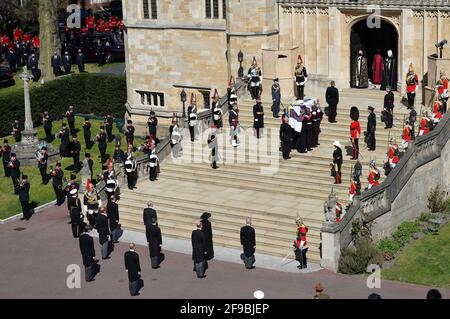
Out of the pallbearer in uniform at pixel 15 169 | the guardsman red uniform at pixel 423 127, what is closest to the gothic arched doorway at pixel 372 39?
the guardsman red uniform at pixel 423 127

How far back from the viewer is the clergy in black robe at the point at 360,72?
1960 inches

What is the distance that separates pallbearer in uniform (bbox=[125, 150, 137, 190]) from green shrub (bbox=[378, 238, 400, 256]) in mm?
10697

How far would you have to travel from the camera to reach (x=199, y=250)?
36500mm

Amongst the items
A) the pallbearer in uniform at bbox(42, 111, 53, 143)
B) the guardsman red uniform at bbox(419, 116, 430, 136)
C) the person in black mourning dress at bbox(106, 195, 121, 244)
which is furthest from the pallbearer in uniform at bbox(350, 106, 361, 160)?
the pallbearer in uniform at bbox(42, 111, 53, 143)

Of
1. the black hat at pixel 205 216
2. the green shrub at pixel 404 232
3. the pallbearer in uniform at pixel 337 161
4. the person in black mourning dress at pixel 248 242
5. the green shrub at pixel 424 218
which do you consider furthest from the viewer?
the pallbearer in uniform at pixel 337 161

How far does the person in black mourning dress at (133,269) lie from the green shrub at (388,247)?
28.5ft

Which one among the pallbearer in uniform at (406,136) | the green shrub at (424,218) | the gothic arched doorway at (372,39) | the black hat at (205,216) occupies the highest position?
the gothic arched doorway at (372,39)

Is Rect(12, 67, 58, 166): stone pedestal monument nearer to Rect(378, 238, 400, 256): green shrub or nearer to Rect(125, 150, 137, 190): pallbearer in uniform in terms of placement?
Rect(125, 150, 137, 190): pallbearer in uniform

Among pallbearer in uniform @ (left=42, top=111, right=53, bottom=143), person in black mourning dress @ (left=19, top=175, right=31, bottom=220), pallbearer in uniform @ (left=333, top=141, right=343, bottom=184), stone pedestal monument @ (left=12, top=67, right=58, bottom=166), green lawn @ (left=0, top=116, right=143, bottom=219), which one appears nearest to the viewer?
pallbearer in uniform @ (left=333, top=141, right=343, bottom=184)

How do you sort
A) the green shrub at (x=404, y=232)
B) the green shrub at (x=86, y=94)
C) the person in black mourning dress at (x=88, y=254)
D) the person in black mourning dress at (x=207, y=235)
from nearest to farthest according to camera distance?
the person in black mourning dress at (x=88, y=254) → the person in black mourning dress at (x=207, y=235) → the green shrub at (x=404, y=232) → the green shrub at (x=86, y=94)

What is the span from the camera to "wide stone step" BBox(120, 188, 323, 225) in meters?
40.5

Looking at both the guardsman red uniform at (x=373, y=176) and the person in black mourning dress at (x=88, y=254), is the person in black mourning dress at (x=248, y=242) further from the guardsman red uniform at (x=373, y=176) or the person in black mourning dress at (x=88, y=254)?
the guardsman red uniform at (x=373, y=176)

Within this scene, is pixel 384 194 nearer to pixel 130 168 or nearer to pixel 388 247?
pixel 388 247

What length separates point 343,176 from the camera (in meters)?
43.0
